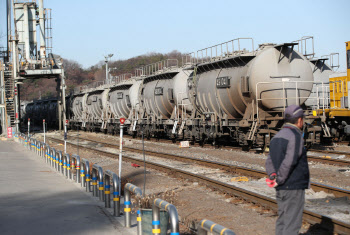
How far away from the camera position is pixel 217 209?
8.88m

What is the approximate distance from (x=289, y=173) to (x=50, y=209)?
5.54 meters

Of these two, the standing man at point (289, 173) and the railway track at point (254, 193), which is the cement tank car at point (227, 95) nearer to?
the railway track at point (254, 193)

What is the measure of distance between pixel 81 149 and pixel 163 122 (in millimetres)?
5557

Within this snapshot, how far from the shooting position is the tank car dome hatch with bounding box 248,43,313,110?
1738 centimetres

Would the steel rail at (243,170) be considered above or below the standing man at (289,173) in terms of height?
below

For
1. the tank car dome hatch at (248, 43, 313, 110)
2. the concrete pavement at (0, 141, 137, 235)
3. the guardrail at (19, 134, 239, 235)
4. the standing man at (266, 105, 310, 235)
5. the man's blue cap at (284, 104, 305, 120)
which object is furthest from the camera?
the tank car dome hatch at (248, 43, 313, 110)

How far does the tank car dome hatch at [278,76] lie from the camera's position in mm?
17375

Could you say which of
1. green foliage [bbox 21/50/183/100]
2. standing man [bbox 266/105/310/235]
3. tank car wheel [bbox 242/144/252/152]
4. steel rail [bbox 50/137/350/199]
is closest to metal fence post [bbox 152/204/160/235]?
standing man [bbox 266/105/310/235]

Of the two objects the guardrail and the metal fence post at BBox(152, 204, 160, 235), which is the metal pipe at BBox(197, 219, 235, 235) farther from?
the metal fence post at BBox(152, 204, 160, 235)

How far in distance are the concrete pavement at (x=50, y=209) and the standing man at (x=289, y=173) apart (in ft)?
9.77

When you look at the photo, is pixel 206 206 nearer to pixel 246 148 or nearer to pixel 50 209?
pixel 50 209

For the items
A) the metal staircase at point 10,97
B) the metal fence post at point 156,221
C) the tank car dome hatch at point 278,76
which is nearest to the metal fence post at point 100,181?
the metal fence post at point 156,221

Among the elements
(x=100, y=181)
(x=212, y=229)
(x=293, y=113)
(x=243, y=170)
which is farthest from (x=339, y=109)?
(x=212, y=229)

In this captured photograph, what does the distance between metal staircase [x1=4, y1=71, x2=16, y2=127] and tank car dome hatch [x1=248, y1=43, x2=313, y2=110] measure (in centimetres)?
2880
